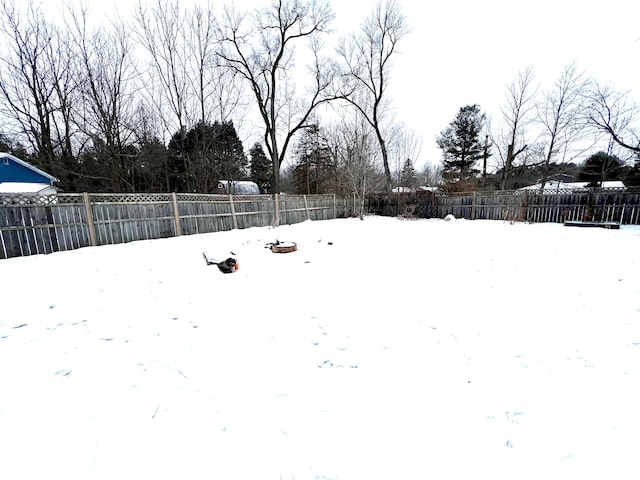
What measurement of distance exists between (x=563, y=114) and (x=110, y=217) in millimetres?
22567

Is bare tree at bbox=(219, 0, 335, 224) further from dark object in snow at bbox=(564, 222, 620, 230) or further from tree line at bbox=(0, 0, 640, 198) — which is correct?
dark object in snow at bbox=(564, 222, 620, 230)

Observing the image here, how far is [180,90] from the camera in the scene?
1149cm

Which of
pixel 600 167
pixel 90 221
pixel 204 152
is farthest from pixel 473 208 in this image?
pixel 90 221

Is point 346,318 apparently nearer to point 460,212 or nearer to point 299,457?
point 299,457

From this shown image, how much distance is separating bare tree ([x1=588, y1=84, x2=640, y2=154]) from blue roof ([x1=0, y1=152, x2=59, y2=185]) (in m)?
26.9

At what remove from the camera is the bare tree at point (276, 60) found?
12.6m

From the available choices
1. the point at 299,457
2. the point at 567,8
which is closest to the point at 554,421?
the point at 299,457

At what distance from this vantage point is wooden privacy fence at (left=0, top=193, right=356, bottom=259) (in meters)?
5.29

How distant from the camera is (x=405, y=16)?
15.1 metres

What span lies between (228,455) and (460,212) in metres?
14.2

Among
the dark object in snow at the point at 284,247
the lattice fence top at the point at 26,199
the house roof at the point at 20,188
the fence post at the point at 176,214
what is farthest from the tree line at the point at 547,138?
the house roof at the point at 20,188

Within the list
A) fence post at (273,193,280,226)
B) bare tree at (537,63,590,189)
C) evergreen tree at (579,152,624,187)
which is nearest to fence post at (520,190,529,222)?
bare tree at (537,63,590,189)

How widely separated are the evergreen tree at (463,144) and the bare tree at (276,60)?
12404 millimetres

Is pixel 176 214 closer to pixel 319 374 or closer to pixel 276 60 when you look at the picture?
pixel 319 374
